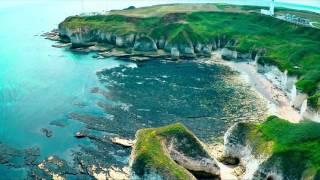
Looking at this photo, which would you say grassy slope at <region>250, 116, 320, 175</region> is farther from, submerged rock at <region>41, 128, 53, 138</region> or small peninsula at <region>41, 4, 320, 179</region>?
submerged rock at <region>41, 128, 53, 138</region>

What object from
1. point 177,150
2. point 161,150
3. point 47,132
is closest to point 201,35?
point 47,132

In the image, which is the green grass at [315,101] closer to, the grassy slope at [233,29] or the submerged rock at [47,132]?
the grassy slope at [233,29]

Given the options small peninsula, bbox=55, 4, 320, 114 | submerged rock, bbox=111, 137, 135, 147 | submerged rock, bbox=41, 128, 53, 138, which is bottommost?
submerged rock, bbox=41, 128, 53, 138

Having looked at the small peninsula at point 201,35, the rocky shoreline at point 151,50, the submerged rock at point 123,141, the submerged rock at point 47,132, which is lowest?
the submerged rock at point 47,132

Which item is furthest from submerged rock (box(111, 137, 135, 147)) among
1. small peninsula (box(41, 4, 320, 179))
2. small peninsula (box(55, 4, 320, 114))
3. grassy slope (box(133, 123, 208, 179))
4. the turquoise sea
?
small peninsula (box(55, 4, 320, 114))

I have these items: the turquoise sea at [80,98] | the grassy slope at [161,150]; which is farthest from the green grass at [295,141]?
→ the turquoise sea at [80,98]

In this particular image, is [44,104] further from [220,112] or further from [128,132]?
[220,112]
